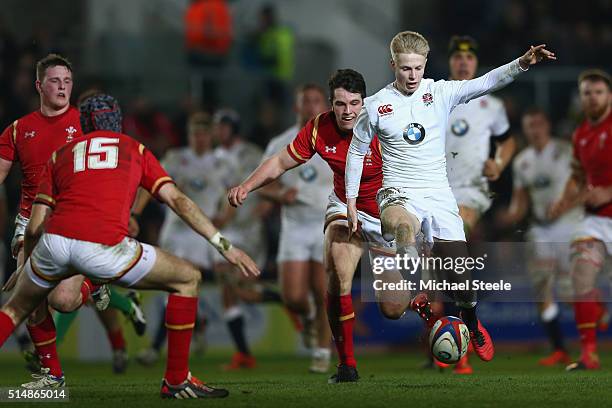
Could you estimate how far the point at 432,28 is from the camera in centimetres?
2125

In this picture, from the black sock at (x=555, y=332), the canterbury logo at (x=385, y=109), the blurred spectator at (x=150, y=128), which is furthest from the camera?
the blurred spectator at (x=150, y=128)

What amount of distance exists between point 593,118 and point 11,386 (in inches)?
231

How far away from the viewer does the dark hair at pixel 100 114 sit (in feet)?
26.4

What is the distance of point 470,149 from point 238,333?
3649 millimetres

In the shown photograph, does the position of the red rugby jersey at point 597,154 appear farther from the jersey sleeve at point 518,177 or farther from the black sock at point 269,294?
the black sock at point 269,294

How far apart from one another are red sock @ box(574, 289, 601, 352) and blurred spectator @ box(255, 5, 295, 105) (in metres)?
8.17

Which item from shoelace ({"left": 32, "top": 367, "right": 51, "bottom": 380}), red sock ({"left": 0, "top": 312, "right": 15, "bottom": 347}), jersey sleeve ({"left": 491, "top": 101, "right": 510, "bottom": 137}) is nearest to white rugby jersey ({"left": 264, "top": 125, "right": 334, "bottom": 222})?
jersey sleeve ({"left": 491, "top": 101, "right": 510, "bottom": 137})

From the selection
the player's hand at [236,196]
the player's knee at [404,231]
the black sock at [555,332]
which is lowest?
the black sock at [555,332]

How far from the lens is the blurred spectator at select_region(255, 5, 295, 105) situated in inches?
744

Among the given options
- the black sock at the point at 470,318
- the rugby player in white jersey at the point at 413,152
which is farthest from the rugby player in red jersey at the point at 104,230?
the black sock at the point at 470,318

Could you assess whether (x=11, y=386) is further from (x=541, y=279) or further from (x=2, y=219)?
(x=541, y=279)

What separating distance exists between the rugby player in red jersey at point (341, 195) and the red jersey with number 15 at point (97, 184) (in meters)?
1.62

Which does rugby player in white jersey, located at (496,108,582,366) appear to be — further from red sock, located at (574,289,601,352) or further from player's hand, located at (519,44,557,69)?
player's hand, located at (519,44,557,69)

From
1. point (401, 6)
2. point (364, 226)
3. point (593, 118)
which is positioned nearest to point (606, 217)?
point (593, 118)
